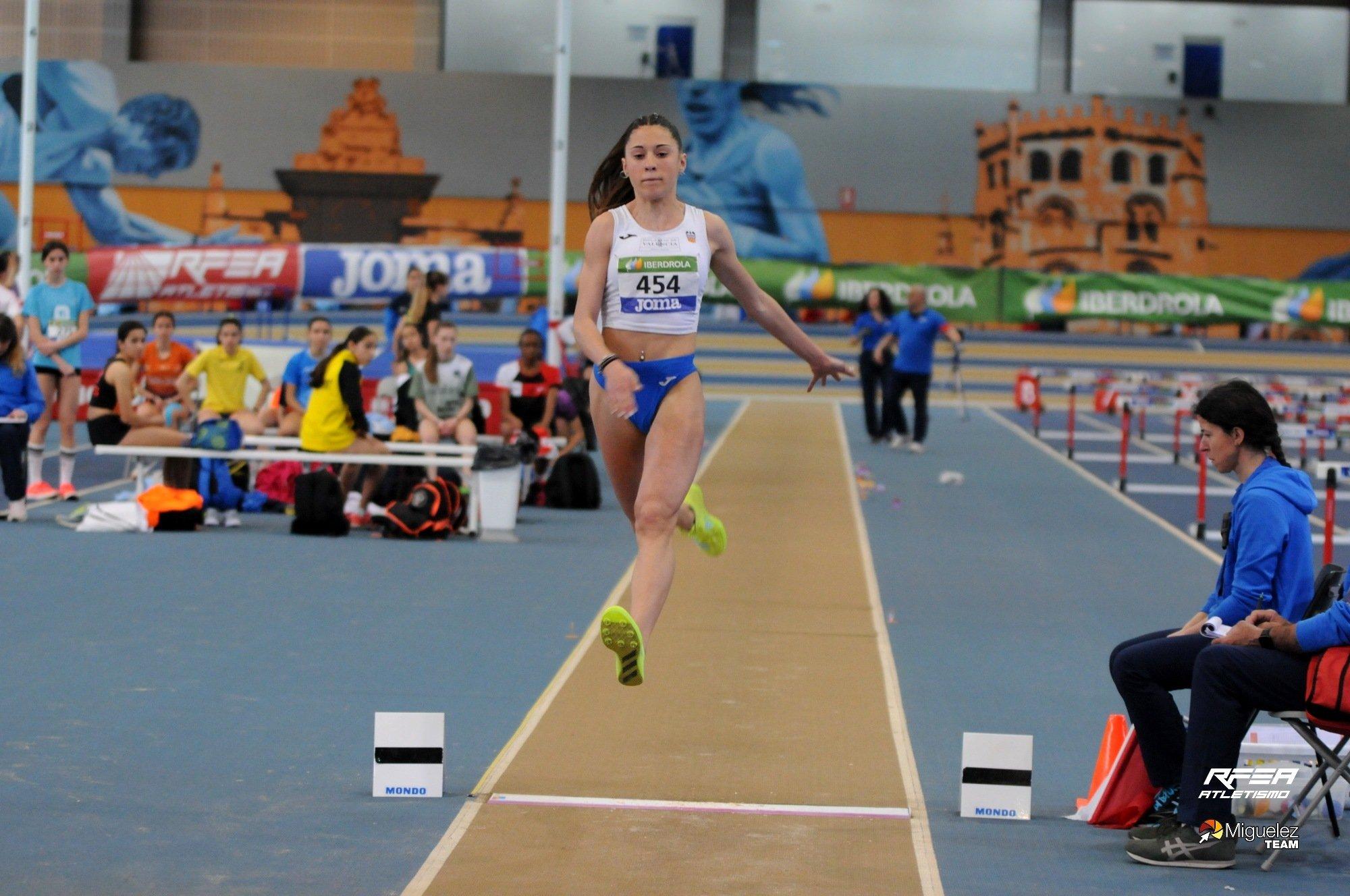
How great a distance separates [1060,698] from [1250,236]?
2812 cm

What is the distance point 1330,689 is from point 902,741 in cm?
→ 178

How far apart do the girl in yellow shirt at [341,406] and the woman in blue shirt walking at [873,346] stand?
8209mm

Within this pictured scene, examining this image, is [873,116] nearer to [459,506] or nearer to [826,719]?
[459,506]

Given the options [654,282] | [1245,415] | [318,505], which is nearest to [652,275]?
[654,282]

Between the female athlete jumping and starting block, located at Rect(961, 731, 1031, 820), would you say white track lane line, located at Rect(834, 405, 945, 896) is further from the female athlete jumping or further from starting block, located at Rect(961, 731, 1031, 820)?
the female athlete jumping

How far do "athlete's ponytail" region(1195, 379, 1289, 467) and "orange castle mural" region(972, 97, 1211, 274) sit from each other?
92.2ft

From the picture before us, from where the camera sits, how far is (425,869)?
416cm

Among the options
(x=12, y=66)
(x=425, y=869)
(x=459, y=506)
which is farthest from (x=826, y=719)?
(x=12, y=66)

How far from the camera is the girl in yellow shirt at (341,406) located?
35.6 feet

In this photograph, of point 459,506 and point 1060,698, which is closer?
point 1060,698

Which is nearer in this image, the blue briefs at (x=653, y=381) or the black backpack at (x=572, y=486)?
the blue briefs at (x=653, y=381)

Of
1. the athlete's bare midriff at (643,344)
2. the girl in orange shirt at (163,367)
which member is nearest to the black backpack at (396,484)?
the girl in orange shirt at (163,367)

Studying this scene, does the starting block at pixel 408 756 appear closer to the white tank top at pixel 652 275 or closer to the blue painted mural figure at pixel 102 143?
the white tank top at pixel 652 275

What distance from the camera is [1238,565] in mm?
4629
